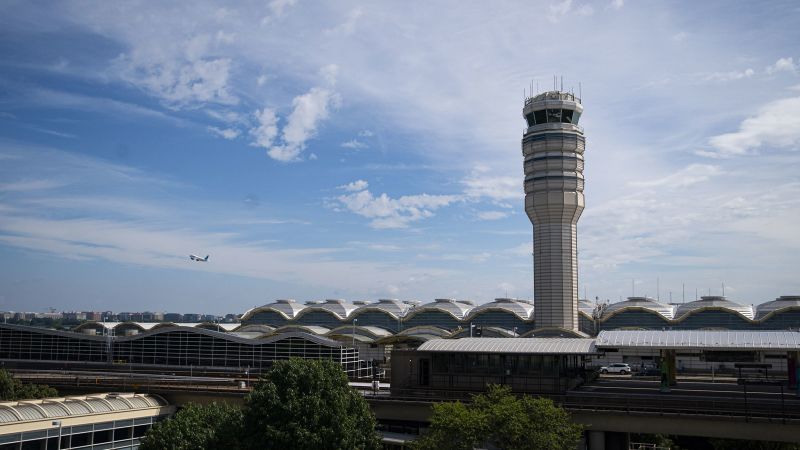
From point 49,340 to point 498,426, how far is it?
82508mm

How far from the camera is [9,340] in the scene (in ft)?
319

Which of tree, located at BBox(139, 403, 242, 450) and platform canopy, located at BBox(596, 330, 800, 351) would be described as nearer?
tree, located at BBox(139, 403, 242, 450)

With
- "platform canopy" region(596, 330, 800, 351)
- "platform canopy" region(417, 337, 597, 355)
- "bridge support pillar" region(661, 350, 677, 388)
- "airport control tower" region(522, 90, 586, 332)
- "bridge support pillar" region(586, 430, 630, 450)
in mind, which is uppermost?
"airport control tower" region(522, 90, 586, 332)

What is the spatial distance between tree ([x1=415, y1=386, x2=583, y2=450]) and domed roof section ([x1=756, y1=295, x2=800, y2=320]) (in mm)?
87036

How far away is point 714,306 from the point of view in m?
111

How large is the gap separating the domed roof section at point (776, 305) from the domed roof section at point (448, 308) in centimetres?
5055

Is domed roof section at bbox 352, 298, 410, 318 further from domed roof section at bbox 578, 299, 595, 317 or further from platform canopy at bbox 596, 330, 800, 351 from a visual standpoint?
platform canopy at bbox 596, 330, 800, 351

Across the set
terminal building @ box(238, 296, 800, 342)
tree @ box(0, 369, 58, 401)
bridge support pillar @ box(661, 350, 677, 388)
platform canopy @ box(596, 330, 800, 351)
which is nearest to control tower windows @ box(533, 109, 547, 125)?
terminal building @ box(238, 296, 800, 342)

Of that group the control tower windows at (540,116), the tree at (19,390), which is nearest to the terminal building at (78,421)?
the tree at (19,390)

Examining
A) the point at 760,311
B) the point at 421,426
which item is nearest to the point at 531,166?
the point at 760,311

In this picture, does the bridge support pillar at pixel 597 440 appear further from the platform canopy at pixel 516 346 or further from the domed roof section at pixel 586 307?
the domed roof section at pixel 586 307

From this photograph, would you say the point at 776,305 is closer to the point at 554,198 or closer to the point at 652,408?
the point at 554,198

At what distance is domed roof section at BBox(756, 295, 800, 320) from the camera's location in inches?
4245

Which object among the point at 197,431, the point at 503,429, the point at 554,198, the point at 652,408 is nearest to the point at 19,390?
the point at 197,431
